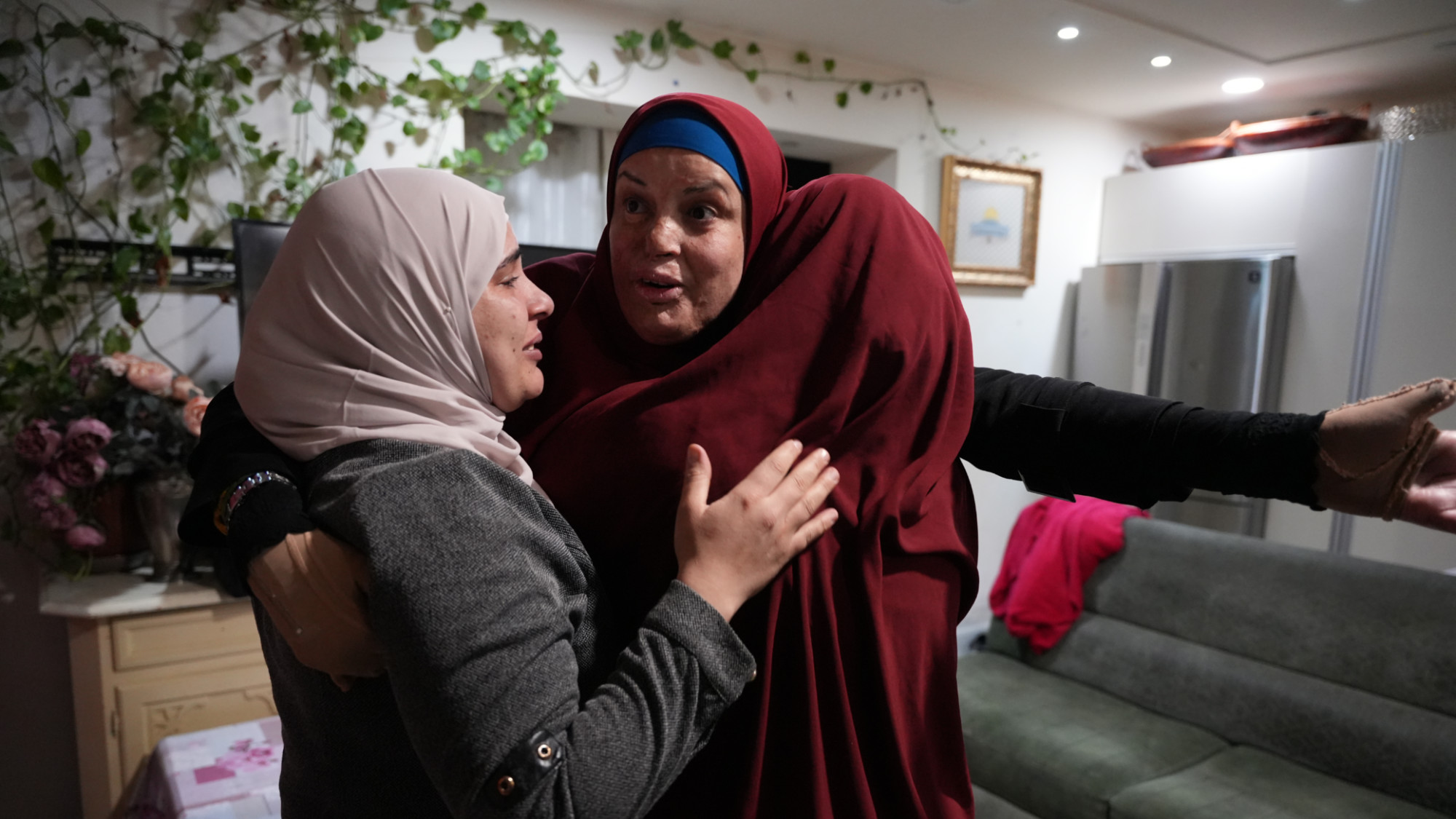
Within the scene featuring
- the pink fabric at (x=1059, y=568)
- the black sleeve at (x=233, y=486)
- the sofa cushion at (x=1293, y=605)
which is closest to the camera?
the black sleeve at (x=233, y=486)

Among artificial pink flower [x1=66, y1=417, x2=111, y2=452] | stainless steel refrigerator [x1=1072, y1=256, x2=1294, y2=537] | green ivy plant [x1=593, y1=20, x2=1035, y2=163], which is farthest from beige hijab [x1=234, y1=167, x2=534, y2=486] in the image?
stainless steel refrigerator [x1=1072, y1=256, x2=1294, y2=537]

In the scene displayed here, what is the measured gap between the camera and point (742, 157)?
945mm

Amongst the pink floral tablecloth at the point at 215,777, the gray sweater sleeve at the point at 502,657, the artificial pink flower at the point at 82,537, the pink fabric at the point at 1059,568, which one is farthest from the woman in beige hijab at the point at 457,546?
the pink fabric at the point at 1059,568

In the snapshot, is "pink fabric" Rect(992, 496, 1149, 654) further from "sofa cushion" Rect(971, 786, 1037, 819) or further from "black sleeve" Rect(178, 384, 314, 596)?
"black sleeve" Rect(178, 384, 314, 596)

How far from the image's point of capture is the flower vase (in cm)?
209

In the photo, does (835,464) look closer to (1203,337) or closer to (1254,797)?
(1254,797)

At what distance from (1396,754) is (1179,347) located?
1.95 m

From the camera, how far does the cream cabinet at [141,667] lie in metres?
2.01

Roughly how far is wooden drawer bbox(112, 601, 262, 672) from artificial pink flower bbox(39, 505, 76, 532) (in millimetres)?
265

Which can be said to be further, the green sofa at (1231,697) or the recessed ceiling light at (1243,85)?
the recessed ceiling light at (1243,85)

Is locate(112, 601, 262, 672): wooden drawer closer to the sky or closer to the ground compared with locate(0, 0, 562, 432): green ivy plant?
closer to the ground

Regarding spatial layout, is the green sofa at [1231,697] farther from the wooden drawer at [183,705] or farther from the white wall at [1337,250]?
the wooden drawer at [183,705]

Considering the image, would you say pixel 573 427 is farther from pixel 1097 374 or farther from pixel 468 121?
pixel 1097 374

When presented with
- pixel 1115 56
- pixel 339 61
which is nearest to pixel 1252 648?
pixel 1115 56
